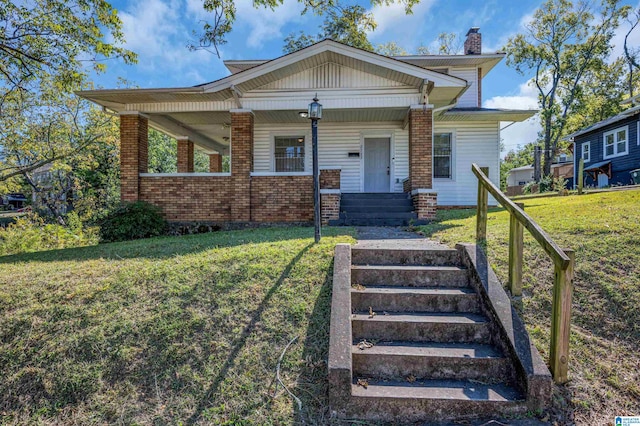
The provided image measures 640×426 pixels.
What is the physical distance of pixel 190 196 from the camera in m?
9.63

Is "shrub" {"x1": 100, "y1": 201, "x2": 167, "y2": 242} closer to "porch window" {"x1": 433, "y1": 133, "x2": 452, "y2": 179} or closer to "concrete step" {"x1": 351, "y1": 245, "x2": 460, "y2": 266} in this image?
"concrete step" {"x1": 351, "y1": 245, "x2": 460, "y2": 266}

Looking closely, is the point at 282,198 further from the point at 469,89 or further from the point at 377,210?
the point at 469,89

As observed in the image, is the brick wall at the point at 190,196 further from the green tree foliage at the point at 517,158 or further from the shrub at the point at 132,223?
the green tree foliage at the point at 517,158

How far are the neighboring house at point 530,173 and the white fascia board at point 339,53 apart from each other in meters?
21.9

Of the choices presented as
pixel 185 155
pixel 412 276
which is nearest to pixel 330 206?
pixel 412 276

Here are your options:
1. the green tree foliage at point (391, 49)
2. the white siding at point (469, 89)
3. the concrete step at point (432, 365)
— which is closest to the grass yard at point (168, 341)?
the concrete step at point (432, 365)

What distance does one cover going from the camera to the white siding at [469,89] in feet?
42.3

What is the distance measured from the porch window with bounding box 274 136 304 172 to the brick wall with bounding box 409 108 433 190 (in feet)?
13.4

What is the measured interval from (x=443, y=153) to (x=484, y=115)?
1.74 m

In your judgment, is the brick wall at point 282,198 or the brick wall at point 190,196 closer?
the brick wall at point 282,198

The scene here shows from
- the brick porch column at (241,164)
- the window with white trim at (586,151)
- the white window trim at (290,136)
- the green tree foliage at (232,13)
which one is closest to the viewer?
the green tree foliage at (232,13)

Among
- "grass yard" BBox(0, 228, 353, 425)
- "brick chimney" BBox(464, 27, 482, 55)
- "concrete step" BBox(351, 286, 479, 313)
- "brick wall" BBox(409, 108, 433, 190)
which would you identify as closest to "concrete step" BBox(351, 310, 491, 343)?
"concrete step" BBox(351, 286, 479, 313)

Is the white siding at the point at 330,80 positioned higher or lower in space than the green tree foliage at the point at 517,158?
lower

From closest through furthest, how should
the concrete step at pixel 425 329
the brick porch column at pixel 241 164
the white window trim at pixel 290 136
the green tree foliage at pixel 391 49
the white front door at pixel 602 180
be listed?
the concrete step at pixel 425 329 → the brick porch column at pixel 241 164 → the white window trim at pixel 290 136 → the white front door at pixel 602 180 → the green tree foliage at pixel 391 49
